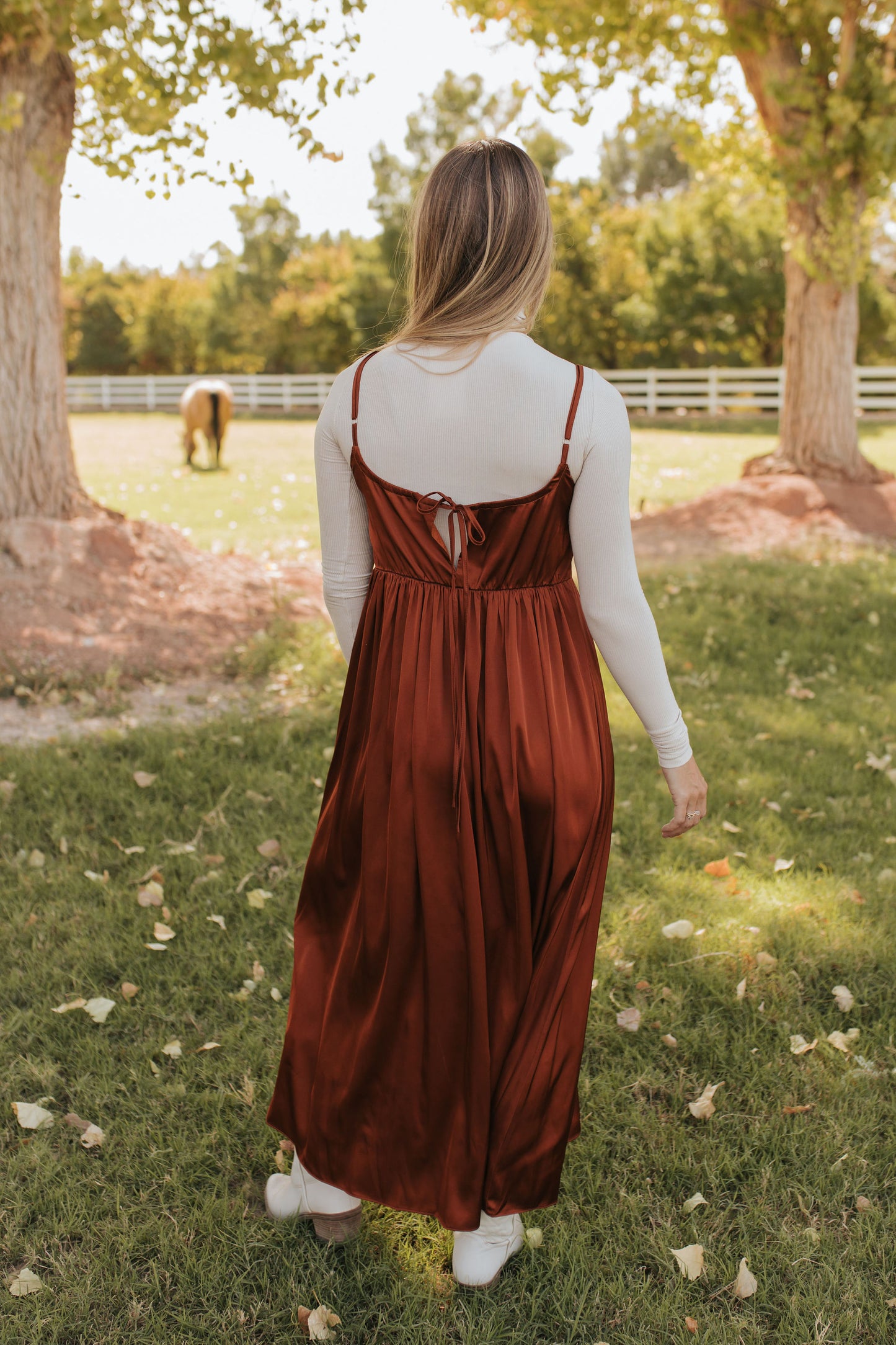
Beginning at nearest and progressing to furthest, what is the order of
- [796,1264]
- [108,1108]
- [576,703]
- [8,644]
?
[576,703]
[796,1264]
[108,1108]
[8,644]

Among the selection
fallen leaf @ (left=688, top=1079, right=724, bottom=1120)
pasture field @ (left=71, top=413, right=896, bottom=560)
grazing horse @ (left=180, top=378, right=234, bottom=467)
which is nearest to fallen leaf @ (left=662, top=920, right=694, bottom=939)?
fallen leaf @ (left=688, top=1079, right=724, bottom=1120)

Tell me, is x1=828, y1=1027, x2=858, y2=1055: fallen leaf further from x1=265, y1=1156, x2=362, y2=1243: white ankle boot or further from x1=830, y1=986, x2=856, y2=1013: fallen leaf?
x1=265, y1=1156, x2=362, y2=1243: white ankle boot

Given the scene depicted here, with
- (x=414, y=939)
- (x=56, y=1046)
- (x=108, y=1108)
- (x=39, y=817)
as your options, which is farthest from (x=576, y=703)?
(x=39, y=817)

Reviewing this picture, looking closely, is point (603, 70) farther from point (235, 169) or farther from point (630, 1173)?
point (630, 1173)

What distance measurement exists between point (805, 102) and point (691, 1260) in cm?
908

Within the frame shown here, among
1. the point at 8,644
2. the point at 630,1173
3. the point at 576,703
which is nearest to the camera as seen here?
the point at 576,703

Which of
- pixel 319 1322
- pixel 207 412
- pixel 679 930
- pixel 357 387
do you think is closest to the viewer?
pixel 357 387

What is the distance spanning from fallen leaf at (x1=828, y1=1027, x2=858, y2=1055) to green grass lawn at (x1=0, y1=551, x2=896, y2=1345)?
2 centimetres

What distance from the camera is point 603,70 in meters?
8.88

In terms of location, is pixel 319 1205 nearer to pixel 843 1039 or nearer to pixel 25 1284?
pixel 25 1284

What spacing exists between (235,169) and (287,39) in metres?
0.83

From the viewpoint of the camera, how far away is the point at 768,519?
8945mm

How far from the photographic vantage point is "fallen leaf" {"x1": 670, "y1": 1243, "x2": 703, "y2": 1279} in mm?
2146

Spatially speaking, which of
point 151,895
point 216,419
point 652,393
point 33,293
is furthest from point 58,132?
point 652,393
